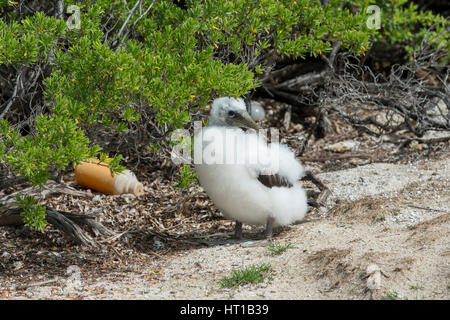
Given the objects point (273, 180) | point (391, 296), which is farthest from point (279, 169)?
point (391, 296)

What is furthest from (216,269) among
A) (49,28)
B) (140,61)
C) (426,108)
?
(426,108)

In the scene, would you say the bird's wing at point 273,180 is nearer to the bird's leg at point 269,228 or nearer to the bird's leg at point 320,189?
the bird's leg at point 269,228

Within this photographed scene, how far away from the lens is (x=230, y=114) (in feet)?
19.8

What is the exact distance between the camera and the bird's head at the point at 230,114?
19.7ft

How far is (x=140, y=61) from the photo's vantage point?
5.32 meters

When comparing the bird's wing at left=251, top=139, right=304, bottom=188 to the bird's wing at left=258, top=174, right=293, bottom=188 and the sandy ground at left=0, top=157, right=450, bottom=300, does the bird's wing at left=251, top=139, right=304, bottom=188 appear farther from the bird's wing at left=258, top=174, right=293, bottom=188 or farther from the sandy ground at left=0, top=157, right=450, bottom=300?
the sandy ground at left=0, top=157, right=450, bottom=300

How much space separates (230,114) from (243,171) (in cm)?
62

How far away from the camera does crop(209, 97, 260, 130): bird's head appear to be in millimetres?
5992

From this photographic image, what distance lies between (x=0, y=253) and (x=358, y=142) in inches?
228

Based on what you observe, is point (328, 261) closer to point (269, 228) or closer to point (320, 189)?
point (269, 228)

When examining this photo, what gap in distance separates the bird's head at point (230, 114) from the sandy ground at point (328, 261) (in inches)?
47.5

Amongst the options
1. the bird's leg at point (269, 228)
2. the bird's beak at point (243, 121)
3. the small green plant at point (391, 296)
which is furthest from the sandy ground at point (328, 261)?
the bird's beak at point (243, 121)

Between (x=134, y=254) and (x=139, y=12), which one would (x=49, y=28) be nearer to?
(x=139, y=12)

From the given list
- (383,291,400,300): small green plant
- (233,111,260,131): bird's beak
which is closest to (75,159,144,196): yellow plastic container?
(233,111,260,131): bird's beak
